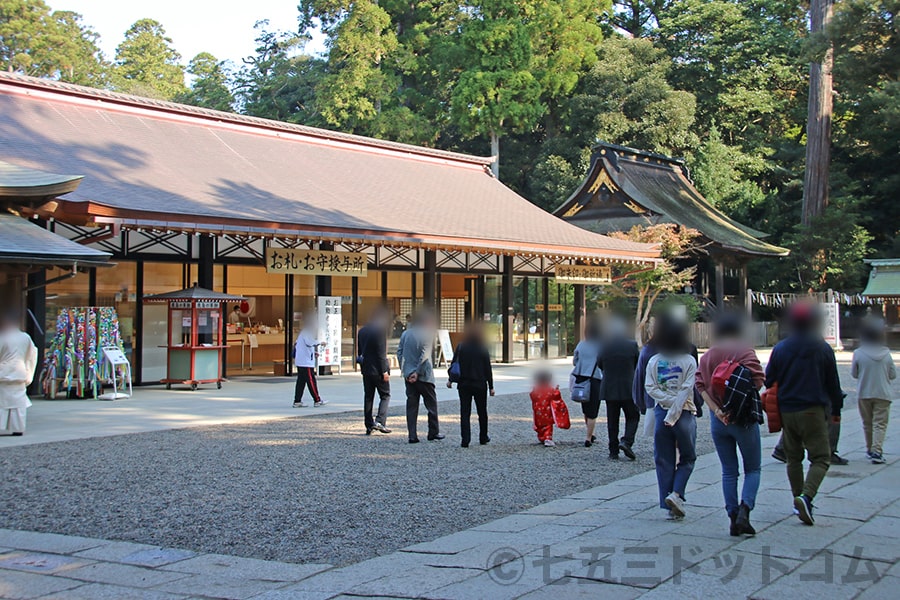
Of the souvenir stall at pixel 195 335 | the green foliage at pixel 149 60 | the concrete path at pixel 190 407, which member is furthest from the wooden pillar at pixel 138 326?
the green foliage at pixel 149 60

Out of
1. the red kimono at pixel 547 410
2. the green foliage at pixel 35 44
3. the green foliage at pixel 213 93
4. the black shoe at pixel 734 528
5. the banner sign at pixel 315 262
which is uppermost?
the green foliage at pixel 35 44

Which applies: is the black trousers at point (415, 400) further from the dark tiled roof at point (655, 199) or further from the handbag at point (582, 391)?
the dark tiled roof at point (655, 199)

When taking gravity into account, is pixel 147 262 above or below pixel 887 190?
below

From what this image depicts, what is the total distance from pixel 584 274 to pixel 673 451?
18.5 meters

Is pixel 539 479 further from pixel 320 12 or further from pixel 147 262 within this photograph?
pixel 320 12

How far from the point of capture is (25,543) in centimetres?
609

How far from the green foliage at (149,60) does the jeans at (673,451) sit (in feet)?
191

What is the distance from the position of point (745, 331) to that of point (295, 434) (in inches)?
269

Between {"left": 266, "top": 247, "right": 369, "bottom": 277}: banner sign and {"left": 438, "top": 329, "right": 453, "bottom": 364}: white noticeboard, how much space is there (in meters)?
3.27

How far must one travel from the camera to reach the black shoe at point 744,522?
5996 mm

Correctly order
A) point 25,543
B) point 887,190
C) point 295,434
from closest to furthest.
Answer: point 25,543 < point 295,434 < point 887,190

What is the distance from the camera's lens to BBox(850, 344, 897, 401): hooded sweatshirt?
358 inches

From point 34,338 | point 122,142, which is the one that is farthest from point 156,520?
point 122,142

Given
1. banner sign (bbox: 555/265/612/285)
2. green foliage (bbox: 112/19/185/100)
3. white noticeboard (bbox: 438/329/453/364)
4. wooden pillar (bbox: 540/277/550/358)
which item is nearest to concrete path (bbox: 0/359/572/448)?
white noticeboard (bbox: 438/329/453/364)
